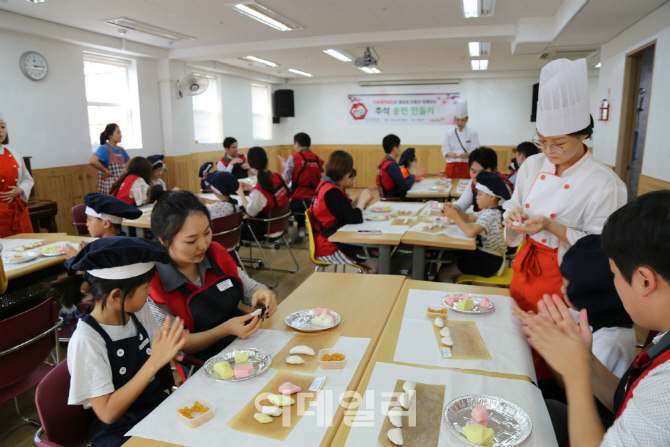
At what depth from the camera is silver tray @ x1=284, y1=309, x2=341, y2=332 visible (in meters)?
1.58

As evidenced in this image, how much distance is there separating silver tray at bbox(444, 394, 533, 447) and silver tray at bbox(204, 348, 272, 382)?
56cm

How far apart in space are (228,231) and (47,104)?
397 cm

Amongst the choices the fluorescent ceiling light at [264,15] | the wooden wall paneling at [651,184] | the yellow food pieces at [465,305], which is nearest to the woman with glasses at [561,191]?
the yellow food pieces at [465,305]

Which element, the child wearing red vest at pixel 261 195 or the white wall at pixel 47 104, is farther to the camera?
the white wall at pixel 47 104

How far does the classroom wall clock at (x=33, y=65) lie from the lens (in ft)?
17.9

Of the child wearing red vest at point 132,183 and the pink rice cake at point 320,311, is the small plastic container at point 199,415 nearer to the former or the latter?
the pink rice cake at point 320,311

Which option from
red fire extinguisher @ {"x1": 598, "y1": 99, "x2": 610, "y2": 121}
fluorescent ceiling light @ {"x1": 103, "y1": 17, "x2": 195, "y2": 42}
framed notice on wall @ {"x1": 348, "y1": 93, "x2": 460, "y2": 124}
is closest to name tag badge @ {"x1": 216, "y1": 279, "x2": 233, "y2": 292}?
fluorescent ceiling light @ {"x1": 103, "y1": 17, "x2": 195, "y2": 42}

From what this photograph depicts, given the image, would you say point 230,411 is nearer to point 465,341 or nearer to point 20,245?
point 465,341

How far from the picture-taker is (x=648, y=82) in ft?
16.3

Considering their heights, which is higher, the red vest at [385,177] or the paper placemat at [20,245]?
the red vest at [385,177]

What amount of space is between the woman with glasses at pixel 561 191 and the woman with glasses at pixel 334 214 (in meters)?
1.55

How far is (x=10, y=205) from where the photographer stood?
12.3 ft

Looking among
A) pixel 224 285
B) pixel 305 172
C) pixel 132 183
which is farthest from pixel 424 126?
pixel 224 285

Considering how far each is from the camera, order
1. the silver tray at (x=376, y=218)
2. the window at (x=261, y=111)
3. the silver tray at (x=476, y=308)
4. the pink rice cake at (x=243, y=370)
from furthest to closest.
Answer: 1. the window at (x=261, y=111)
2. the silver tray at (x=376, y=218)
3. the silver tray at (x=476, y=308)
4. the pink rice cake at (x=243, y=370)
